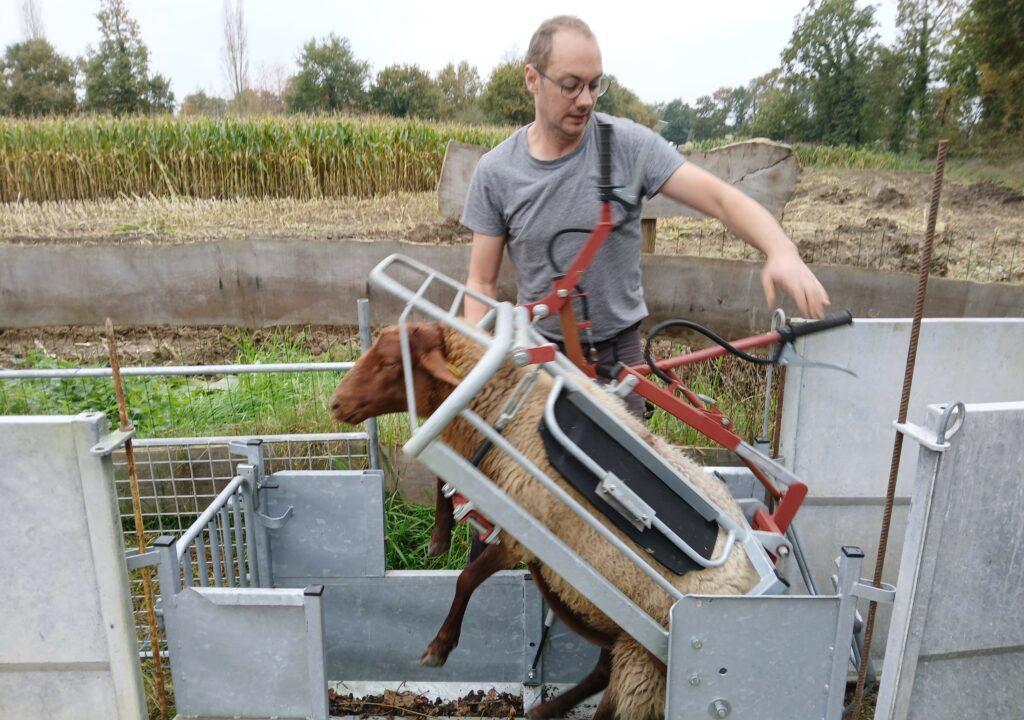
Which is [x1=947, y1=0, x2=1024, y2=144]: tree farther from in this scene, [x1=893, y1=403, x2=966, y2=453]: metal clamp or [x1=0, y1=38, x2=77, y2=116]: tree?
[x1=0, y1=38, x2=77, y2=116]: tree

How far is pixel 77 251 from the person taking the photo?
5.55 metres

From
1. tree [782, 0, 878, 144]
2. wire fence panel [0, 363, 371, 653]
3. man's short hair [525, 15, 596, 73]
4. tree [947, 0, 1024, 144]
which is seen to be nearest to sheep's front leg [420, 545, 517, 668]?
wire fence panel [0, 363, 371, 653]

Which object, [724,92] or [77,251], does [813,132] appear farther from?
[77,251]

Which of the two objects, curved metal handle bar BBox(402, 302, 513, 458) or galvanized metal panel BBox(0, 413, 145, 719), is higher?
curved metal handle bar BBox(402, 302, 513, 458)

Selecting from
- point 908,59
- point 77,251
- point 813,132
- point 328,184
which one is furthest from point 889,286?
point 813,132

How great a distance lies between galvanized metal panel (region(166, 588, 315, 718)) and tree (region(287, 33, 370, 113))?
135ft

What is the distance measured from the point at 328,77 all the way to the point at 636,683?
4285cm

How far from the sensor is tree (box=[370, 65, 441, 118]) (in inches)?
1469

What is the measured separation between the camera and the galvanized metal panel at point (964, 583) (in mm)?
1800

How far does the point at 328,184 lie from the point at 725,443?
13.7m

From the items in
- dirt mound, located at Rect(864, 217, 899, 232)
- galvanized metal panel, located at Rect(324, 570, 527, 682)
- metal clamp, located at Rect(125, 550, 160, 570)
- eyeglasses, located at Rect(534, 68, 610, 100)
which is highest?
eyeglasses, located at Rect(534, 68, 610, 100)

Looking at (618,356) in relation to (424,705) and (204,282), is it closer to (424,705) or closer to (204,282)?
(424,705)

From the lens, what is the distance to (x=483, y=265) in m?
2.88

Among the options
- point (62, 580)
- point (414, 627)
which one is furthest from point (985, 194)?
point (62, 580)
